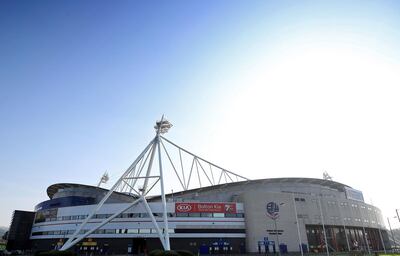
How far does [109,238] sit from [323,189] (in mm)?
62673

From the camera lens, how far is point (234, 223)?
215 feet

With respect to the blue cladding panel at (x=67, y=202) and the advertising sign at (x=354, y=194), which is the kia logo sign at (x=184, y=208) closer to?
the blue cladding panel at (x=67, y=202)

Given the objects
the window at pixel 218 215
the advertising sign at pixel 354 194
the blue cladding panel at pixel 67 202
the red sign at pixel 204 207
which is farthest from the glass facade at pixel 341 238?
the blue cladding panel at pixel 67 202

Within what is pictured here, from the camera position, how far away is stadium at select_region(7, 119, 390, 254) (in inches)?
2457

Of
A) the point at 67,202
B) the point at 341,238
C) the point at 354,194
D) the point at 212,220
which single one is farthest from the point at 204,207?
the point at 354,194

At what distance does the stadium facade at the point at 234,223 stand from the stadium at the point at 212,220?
22cm

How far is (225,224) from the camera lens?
213 ft

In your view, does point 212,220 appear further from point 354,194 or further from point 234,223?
point 354,194

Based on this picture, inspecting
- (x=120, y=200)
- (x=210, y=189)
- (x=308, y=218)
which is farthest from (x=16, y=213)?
(x=308, y=218)

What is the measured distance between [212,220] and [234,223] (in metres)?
5.72

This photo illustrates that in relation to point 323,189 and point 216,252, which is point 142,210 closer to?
point 216,252

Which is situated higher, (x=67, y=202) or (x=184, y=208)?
(x=67, y=202)

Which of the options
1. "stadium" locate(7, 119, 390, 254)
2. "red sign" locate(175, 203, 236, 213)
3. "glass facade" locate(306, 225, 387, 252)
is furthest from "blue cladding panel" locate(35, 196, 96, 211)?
"glass facade" locate(306, 225, 387, 252)

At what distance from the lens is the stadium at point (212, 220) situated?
6241 cm
